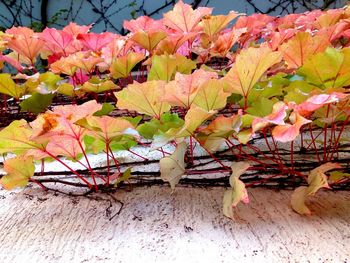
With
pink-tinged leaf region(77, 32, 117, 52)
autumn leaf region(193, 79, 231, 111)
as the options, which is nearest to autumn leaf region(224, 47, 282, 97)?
autumn leaf region(193, 79, 231, 111)

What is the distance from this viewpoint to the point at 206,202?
46cm

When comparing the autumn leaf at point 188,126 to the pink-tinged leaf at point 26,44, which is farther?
the pink-tinged leaf at point 26,44

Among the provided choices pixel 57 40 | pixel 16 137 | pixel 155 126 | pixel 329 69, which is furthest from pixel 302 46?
pixel 57 40

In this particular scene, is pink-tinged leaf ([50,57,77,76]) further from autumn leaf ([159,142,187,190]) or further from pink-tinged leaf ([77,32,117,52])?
autumn leaf ([159,142,187,190])

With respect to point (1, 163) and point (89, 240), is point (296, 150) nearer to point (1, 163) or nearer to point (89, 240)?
point (89, 240)

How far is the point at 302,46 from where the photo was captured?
0.48 meters

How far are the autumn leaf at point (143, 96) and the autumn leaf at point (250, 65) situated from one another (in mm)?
67

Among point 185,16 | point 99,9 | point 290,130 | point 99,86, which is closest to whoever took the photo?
point 290,130

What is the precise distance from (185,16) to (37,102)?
0.84 feet

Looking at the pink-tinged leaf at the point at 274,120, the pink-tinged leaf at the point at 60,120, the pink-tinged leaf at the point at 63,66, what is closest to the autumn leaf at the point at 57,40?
the pink-tinged leaf at the point at 63,66

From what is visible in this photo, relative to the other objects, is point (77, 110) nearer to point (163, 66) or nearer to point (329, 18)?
point (163, 66)

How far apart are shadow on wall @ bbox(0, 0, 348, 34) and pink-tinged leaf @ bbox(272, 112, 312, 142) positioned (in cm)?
223

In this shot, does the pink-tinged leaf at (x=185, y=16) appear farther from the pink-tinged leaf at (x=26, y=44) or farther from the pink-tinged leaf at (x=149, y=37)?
the pink-tinged leaf at (x=26, y=44)

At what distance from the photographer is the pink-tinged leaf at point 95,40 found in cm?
71
